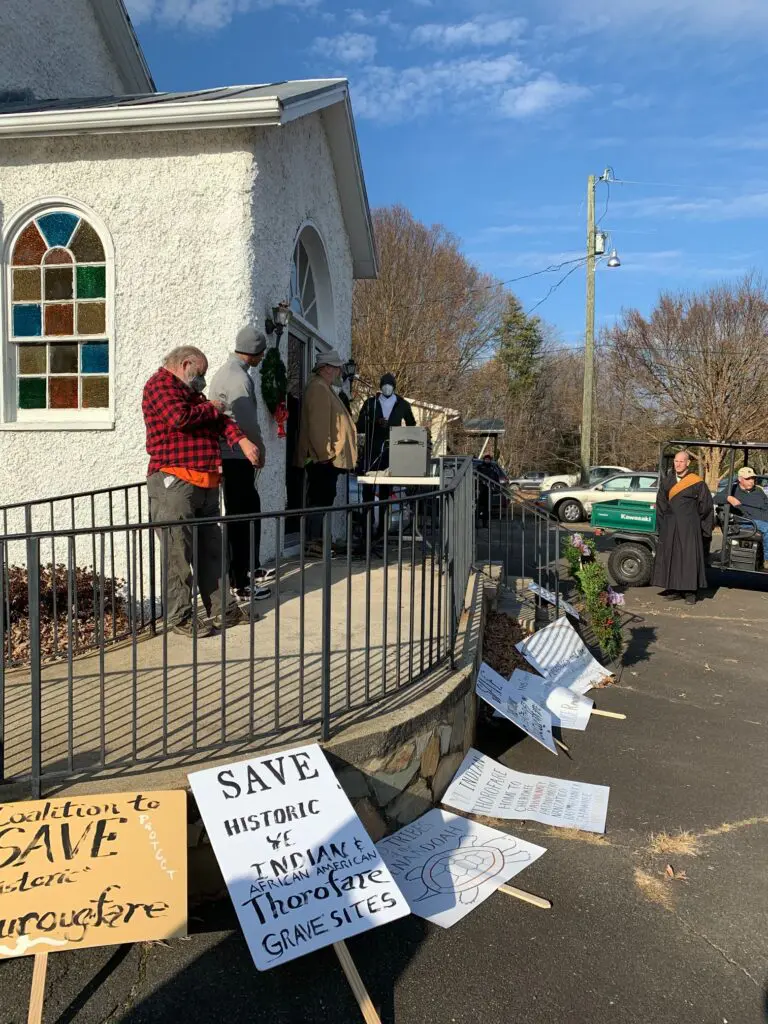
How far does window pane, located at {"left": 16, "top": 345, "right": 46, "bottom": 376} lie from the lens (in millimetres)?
6086

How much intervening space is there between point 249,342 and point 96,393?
5.82 feet

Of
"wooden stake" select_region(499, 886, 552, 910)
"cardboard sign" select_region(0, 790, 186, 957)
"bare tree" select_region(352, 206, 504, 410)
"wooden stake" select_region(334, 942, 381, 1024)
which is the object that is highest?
"bare tree" select_region(352, 206, 504, 410)

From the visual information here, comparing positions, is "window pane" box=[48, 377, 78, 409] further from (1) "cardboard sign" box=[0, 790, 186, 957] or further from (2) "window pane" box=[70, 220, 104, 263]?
(1) "cardboard sign" box=[0, 790, 186, 957]

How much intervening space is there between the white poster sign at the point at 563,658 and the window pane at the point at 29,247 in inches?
198

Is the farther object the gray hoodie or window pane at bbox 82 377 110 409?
window pane at bbox 82 377 110 409

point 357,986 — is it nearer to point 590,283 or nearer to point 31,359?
point 31,359

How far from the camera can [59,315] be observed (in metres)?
6.01

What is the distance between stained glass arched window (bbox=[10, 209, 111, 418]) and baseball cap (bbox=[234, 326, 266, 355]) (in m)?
1.56

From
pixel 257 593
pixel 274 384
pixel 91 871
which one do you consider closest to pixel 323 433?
pixel 274 384

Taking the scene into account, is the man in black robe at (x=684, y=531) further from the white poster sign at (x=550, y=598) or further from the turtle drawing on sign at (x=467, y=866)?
the turtle drawing on sign at (x=467, y=866)

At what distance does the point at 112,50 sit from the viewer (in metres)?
8.55

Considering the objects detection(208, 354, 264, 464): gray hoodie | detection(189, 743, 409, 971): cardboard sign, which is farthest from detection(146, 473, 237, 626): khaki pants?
detection(189, 743, 409, 971): cardboard sign

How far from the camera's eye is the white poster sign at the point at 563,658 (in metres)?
5.52

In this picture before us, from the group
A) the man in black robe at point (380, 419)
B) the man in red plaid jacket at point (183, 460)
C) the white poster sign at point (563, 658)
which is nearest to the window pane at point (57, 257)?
the man in red plaid jacket at point (183, 460)
